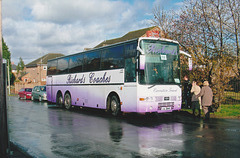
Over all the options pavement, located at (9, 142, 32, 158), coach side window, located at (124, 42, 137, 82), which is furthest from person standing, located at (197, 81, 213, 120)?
pavement, located at (9, 142, 32, 158)

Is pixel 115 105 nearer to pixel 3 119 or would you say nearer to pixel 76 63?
pixel 76 63

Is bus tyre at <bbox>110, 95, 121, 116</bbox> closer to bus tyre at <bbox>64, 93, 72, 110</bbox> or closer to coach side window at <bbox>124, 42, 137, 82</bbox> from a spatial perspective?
coach side window at <bbox>124, 42, 137, 82</bbox>

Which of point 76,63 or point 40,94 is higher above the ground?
point 76,63

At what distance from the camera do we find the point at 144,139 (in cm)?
849

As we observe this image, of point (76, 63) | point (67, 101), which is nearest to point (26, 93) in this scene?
point (67, 101)

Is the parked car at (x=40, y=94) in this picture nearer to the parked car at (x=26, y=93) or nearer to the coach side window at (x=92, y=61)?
the parked car at (x=26, y=93)

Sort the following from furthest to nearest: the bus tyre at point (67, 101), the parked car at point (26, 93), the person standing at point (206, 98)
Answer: the parked car at point (26, 93), the bus tyre at point (67, 101), the person standing at point (206, 98)

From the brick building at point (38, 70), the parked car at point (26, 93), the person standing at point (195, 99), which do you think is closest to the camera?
the person standing at point (195, 99)

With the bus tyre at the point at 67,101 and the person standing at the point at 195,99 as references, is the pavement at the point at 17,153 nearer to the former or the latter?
the person standing at the point at 195,99

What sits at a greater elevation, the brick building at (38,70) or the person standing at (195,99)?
the brick building at (38,70)

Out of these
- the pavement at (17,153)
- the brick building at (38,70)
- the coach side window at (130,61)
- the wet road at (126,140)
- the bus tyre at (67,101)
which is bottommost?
the wet road at (126,140)

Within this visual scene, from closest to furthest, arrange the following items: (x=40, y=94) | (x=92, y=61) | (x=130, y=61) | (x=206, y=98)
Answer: (x=206, y=98) < (x=130, y=61) < (x=92, y=61) < (x=40, y=94)

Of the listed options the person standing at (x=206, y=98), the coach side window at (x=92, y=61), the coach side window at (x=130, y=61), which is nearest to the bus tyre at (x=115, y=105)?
the coach side window at (x=130, y=61)

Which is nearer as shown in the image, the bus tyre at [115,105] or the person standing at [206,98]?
the person standing at [206,98]
